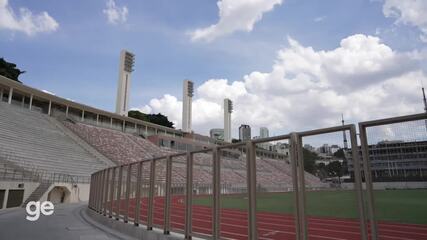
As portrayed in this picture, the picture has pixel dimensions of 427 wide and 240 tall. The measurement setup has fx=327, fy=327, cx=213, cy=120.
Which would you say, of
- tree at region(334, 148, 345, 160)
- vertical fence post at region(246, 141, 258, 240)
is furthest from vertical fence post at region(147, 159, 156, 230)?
tree at region(334, 148, 345, 160)

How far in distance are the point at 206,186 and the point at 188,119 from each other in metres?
76.2

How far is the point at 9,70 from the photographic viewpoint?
181ft

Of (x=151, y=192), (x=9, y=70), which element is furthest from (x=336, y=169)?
(x=9, y=70)

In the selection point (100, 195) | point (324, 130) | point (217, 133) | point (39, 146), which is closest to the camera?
point (324, 130)

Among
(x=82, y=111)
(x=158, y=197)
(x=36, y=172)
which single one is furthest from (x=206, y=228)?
(x=82, y=111)

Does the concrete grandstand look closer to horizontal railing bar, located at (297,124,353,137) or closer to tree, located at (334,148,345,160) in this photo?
tree, located at (334,148,345,160)

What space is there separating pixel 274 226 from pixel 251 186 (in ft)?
2.60

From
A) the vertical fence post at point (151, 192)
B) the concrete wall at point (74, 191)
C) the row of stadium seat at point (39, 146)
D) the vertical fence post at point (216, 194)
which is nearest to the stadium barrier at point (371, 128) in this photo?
the vertical fence post at point (216, 194)

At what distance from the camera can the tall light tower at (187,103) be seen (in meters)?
82.0

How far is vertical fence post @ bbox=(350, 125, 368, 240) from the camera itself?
4.32 m

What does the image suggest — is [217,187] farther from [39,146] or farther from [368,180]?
[39,146]

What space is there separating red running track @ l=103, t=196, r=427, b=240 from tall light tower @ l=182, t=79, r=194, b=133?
72.2m

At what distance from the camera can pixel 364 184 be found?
4.42 metres

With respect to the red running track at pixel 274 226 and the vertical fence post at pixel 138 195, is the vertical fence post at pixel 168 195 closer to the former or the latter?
the red running track at pixel 274 226
